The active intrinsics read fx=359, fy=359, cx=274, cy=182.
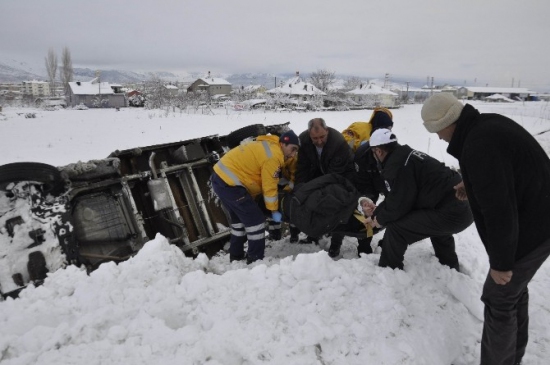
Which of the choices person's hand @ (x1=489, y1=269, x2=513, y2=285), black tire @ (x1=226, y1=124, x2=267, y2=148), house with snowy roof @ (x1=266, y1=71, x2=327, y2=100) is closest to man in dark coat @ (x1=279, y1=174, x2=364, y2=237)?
black tire @ (x1=226, y1=124, x2=267, y2=148)

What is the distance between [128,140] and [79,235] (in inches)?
383

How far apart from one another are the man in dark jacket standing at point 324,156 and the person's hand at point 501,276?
7.81 feet

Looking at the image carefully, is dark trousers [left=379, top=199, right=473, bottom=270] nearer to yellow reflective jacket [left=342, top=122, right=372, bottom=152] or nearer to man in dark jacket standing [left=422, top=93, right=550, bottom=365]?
man in dark jacket standing [left=422, top=93, right=550, bottom=365]

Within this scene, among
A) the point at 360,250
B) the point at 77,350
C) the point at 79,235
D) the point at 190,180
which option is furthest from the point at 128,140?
the point at 77,350

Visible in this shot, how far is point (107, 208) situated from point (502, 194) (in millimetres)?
4206

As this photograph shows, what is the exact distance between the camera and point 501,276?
2.22 m

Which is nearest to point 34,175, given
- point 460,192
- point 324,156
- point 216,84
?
point 324,156

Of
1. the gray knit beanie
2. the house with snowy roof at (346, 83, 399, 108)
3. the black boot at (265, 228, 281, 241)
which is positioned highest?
the gray knit beanie

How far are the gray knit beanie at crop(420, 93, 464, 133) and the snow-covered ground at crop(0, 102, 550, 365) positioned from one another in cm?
154

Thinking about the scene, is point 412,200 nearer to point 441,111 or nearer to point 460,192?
point 460,192

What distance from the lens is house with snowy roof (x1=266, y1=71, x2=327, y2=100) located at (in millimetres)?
57344

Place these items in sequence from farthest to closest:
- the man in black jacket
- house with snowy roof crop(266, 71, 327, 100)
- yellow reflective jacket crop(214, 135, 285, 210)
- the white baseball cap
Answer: house with snowy roof crop(266, 71, 327, 100)
yellow reflective jacket crop(214, 135, 285, 210)
the white baseball cap
the man in black jacket

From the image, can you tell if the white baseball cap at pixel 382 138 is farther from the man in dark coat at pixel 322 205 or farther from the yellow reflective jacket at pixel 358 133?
the yellow reflective jacket at pixel 358 133

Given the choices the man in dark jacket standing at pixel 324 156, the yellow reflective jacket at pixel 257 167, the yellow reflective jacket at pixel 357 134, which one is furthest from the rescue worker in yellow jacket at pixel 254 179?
the yellow reflective jacket at pixel 357 134
